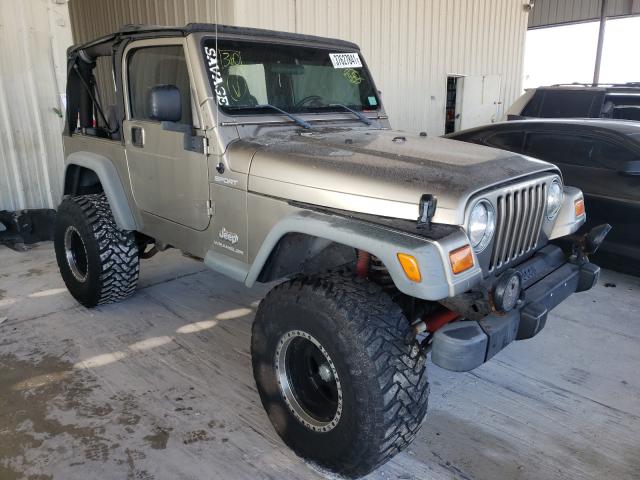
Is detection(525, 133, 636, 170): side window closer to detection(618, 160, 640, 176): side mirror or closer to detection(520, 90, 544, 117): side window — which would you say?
detection(618, 160, 640, 176): side mirror

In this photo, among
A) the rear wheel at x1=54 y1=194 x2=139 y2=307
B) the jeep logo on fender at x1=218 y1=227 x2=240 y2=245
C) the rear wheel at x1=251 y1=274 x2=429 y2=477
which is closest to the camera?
the rear wheel at x1=251 y1=274 x2=429 y2=477

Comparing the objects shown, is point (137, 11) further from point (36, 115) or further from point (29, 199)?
point (29, 199)

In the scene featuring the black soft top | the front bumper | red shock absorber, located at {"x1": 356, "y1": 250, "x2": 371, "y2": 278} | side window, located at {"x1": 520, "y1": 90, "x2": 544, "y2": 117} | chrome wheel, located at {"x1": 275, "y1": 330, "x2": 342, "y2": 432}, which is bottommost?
chrome wheel, located at {"x1": 275, "y1": 330, "x2": 342, "y2": 432}

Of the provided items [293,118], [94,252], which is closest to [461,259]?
[293,118]

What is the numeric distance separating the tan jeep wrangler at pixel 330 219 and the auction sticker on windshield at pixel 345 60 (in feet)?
0.04

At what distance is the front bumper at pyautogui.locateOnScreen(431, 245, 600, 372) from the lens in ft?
6.31

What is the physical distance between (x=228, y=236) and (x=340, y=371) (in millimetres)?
1060

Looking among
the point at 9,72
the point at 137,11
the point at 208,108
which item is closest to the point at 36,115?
the point at 9,72

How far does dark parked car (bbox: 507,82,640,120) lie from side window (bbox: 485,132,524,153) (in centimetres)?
214

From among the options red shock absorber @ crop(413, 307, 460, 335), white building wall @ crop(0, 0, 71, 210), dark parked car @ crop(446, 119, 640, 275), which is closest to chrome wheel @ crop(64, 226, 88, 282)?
white building wall @ crop(0, 0, 71, 210)

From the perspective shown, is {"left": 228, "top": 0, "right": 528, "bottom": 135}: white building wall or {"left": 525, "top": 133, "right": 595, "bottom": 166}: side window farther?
{"left": 228, "top": 0, "right": 528, "bottom": 135}: white building wall

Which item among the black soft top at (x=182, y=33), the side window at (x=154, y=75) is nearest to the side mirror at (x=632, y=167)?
the black soft top at (x=182, y=33)

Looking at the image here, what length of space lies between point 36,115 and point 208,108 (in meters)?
4.14

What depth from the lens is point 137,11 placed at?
317 inches
